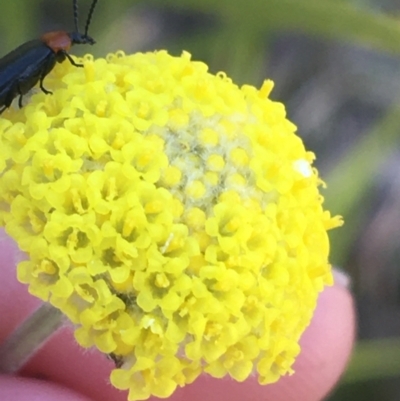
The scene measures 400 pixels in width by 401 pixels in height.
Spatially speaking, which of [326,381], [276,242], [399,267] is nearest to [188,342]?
[276,242]

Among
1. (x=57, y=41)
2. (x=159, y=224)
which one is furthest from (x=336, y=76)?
(x=159, y=224)

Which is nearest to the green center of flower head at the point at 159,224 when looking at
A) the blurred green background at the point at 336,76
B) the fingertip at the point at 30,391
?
the fingertip at the point at 30,391

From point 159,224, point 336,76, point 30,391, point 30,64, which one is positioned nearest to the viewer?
point 159,224

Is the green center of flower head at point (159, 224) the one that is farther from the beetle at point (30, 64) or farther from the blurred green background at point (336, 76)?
the blurred green background at point (336, 76)

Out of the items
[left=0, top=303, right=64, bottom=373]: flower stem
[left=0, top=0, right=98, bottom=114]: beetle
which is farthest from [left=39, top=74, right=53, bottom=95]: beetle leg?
[left=0, top=303, right=64, bottom=373]: flower stem

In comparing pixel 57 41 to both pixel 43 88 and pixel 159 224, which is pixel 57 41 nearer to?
pixel 43 88

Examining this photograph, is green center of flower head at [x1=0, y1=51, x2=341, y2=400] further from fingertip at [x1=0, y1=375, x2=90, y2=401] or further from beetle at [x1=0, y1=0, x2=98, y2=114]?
fingertip at [x1=0, y1=375, x2=90, y2=401]

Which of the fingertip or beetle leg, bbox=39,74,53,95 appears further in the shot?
A: the fingertip
